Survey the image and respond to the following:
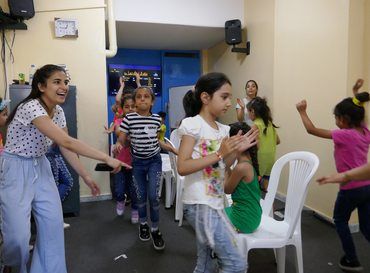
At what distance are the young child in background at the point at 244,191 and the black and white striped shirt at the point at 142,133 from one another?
1.01 meters

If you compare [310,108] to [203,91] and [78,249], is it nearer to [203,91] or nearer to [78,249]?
[203,91]

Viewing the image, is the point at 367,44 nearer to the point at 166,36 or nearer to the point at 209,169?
the point at 209,169

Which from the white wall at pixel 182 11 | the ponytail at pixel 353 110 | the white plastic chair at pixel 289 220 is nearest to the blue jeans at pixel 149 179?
the white plastic chair at pixel 289 220

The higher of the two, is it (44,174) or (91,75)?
(91,75)

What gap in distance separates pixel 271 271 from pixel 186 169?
1.27 meters


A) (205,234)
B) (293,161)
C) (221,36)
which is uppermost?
(221,36)

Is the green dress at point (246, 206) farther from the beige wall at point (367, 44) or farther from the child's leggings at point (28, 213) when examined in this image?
the beige wall at point (367, 44)

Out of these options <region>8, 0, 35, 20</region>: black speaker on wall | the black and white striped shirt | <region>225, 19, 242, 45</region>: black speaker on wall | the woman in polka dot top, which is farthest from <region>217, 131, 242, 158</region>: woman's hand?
<region>225, 19, 242, 45</region>: black speaker on wall

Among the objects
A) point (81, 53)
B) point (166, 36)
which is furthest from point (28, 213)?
point (166, 36)

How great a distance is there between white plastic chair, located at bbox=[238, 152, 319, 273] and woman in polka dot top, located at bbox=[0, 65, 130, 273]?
40.8 inches

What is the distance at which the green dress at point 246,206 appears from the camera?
1.74 m

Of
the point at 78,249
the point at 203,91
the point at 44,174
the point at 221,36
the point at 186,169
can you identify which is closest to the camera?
the point at 186,169

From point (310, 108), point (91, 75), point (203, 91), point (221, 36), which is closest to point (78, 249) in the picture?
point (203, 91)

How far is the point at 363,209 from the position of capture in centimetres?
210
